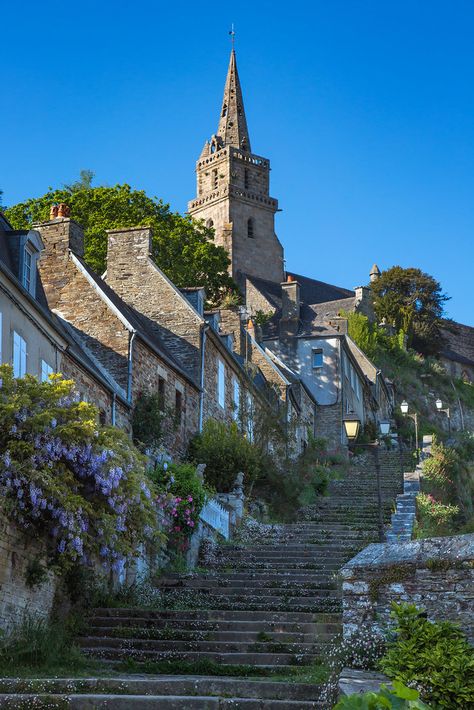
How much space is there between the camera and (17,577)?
504 inches

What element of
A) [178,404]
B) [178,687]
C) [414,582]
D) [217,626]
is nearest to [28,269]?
[217,626]

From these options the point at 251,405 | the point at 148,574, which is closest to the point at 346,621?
the point at 148,574

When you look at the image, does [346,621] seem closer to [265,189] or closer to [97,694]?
[97,694]

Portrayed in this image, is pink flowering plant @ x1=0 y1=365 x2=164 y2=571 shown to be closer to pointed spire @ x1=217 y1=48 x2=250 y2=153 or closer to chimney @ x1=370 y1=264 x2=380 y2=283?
chimney @ x1=370 y1=264 x2=380 y2=283

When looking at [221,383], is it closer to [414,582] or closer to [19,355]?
[19,355]

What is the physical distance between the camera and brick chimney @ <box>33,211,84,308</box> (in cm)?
2520

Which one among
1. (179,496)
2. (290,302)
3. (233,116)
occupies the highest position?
(233,116)

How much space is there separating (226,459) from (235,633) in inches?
459

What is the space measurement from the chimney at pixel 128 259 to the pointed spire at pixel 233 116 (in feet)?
207

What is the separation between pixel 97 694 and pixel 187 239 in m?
35.2

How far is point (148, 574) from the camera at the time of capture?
56.4 ft

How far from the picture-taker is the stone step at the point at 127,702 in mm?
9016

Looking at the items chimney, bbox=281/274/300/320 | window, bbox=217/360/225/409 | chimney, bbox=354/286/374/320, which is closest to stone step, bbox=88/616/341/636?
window, bbox=217/360/225/409

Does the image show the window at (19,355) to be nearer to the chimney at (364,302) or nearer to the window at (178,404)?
the window at (178,404)
